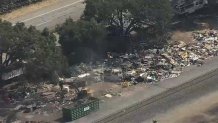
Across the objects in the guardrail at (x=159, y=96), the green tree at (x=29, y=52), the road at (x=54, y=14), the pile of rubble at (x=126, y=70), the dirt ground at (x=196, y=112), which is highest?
the road at (x=54, y=14)

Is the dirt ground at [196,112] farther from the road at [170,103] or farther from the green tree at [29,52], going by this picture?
the green tree at [29,52]

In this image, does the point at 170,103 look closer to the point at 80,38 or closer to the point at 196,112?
the point at 196,112

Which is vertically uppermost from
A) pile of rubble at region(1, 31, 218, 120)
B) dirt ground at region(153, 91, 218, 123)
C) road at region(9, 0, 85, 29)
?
road at region(9, 0, 85, 29)

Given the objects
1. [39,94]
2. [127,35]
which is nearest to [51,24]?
[127,35]

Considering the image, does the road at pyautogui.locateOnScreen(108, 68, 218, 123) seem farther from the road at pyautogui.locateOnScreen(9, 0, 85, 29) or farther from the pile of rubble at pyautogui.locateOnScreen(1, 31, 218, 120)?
the road at pyautogui.locateOnScreen(9, 0, 85, 29)

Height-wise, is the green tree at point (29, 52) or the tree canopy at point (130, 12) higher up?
the tree canopy at point (130, 12)

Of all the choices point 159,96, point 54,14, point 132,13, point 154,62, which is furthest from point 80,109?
point 54,14

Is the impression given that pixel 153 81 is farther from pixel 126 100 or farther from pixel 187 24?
pixel 187 24

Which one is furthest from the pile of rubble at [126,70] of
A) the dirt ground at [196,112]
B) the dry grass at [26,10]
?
the dry grass at [26,10]

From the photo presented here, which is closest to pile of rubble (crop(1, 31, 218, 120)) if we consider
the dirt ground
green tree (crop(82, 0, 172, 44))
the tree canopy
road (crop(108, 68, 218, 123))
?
green tree (crop(82, 0, 172, 44))
